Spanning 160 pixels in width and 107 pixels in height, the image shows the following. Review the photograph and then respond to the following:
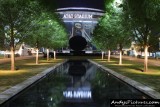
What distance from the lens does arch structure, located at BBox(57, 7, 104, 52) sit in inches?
4596

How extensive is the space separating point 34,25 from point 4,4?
15.3 ft

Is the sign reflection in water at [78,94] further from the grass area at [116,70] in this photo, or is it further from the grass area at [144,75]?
the grass area at [144,75]

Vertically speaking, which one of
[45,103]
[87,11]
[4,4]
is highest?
[87,11]

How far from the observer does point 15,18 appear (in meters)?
35.6

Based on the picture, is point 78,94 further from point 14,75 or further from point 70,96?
point 14,75

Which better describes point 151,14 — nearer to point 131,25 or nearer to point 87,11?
point 131,25

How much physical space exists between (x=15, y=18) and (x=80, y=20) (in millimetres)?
83720

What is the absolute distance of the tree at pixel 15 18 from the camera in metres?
34.8

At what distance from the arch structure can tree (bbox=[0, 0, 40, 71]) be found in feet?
255

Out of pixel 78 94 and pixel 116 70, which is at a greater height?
pixel 116 70

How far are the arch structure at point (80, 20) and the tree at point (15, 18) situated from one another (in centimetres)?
7786

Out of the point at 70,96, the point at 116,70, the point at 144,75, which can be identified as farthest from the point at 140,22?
the point at 70,96

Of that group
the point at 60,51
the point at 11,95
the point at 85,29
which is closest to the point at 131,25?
the point at 11,95

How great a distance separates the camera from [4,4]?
113 ft
